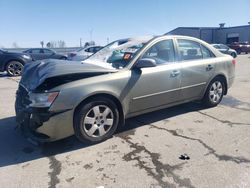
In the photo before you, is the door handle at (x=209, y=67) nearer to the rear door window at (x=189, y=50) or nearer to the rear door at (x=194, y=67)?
the rear door at (x=194, y=67)

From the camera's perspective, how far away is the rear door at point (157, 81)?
13.9 feet

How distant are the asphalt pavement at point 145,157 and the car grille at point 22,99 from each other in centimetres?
60

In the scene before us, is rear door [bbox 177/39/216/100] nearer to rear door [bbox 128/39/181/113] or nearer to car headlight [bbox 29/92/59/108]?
rear door [bbox 128/39/181/113]

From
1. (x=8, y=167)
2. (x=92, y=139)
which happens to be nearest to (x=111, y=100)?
(x=92, y=139)

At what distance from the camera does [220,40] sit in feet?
158

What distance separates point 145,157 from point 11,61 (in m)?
10.2

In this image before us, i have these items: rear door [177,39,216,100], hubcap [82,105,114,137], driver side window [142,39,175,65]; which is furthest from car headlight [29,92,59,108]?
rear door [177,39,216,100]

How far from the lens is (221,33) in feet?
157

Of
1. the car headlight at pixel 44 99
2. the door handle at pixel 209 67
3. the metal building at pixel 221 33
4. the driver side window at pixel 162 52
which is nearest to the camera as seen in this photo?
the car headlight at pixel 44 99

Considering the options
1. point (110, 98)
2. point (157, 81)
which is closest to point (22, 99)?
point (110, 98)

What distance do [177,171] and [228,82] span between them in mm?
3437

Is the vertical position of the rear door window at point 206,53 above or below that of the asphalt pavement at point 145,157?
above

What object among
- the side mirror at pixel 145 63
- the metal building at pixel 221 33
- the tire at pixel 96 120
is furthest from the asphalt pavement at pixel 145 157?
the metal building at pixel 221 33

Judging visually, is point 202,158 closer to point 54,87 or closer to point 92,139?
point 92,139
